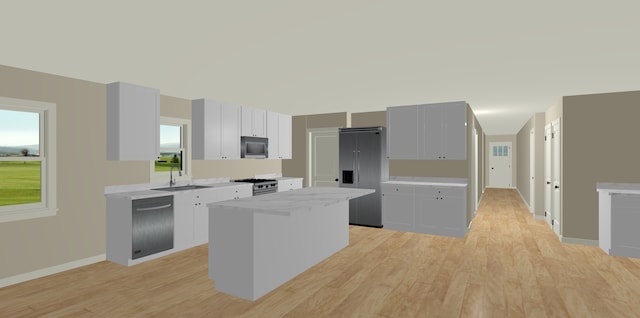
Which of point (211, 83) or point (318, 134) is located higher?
point (211, 83)

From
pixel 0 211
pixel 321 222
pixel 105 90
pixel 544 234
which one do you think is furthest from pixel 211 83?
pixel 544 234

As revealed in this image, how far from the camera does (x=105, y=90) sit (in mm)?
4547

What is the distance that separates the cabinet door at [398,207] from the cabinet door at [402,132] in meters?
0.69

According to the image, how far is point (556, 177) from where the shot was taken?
586 centimetres

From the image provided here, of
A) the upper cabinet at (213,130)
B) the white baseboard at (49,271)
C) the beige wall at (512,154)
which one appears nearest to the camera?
the white baseboard at (49,271)

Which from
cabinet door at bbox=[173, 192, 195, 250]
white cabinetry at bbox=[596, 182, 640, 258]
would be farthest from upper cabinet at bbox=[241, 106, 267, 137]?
white cabinetry at bbox=[596, 182, 640, 258]

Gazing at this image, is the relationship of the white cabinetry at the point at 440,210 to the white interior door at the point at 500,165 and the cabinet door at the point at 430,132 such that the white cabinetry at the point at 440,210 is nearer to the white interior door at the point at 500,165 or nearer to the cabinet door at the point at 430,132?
the cabinet door at the point at 430,132

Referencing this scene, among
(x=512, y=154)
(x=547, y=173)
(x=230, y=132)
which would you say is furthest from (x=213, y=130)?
(x=512, y=154)

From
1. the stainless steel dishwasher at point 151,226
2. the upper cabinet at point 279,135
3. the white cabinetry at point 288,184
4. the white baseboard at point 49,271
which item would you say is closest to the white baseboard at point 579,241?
the white cabinetry at point 288,184

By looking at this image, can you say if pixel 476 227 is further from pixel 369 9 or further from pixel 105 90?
pixel 105 90

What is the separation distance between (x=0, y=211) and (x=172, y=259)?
1.91 meters

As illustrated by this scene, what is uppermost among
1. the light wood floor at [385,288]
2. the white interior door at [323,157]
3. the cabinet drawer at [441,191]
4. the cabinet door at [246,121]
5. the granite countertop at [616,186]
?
the cabinet door at [246,121]

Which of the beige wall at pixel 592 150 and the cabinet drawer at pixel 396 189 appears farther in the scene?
the cabinet drawer at pixel 396 189

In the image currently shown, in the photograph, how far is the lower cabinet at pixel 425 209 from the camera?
18.6 ft
